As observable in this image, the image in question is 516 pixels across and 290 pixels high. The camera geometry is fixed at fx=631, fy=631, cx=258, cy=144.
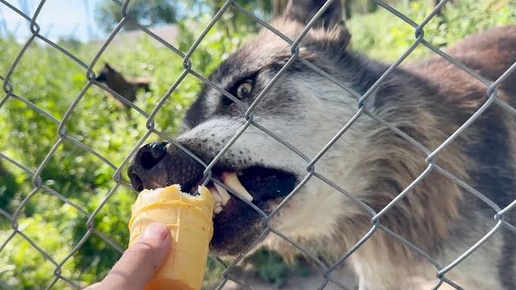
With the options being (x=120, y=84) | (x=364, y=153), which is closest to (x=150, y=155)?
(x=364, y=153)

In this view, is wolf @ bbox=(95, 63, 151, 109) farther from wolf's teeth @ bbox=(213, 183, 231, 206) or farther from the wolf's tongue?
wolf's teeth @ bbox=(213, 183, 231, 206)

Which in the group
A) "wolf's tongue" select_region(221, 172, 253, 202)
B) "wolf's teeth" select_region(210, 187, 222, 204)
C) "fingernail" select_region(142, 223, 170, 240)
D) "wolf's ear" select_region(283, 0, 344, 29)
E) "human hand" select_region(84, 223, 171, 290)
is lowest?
"human hand" select_region(84, 223, 171, 290)

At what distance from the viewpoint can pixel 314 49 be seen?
9.70 feet

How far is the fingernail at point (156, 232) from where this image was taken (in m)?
1.46

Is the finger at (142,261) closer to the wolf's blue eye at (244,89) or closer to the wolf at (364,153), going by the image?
the wolf at (364,153)

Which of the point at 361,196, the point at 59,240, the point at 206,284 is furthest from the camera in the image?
the point at 59,240

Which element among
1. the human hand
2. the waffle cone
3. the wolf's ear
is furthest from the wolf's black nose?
the wolf's ear

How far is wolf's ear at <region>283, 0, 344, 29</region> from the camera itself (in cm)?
318

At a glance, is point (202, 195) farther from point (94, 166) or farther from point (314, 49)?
point (94, 166)

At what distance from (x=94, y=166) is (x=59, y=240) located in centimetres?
213

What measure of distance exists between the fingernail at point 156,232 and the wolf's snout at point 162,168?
572 millimetres

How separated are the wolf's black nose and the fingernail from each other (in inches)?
23.7

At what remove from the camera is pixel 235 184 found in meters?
Result: 2.22

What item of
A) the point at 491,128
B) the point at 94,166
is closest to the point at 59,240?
the point at 94,166
